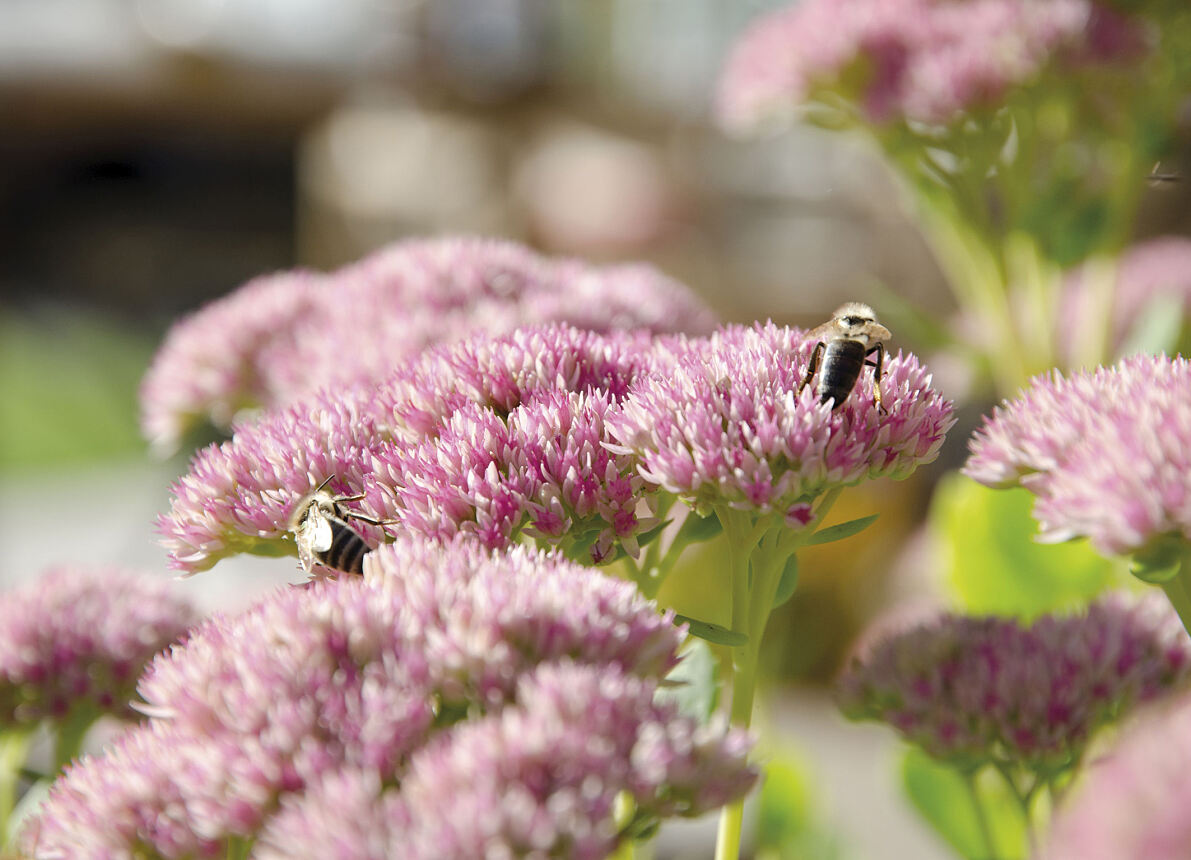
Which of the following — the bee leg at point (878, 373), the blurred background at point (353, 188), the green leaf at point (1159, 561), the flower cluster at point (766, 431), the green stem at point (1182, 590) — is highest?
the bee leg at point (878, 373)

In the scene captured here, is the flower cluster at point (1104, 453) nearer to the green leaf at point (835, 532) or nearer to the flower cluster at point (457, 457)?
the green leaf at point (835, 532)

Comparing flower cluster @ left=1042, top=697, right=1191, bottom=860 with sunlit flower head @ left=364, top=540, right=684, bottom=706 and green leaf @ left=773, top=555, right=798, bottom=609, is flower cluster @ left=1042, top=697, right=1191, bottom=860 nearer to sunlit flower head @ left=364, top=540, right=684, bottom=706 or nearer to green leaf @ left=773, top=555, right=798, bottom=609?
sunlit flower head @ left=364, top=540, right=684, bottom=706

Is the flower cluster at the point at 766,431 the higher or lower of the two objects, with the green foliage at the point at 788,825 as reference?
higher

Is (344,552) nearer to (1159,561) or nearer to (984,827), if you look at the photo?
(1159,561)

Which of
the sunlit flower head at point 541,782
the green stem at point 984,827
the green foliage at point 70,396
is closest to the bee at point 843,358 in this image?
the sunlit flower head at point 541,782

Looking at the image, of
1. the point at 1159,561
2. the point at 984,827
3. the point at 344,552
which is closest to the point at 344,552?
the point at 344,552

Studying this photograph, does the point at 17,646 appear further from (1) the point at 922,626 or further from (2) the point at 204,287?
(2) the point at 204,287
